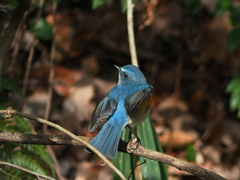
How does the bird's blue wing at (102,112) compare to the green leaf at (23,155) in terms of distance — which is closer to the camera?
the bird's blue wing at (102,112)

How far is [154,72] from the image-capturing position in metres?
6.98

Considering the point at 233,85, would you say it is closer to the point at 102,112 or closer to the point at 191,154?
the point at 191,154

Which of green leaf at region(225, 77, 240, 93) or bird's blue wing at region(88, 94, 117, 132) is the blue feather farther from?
green leaf at region(225, 77, 240, 93)

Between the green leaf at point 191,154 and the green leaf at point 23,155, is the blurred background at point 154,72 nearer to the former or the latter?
the green leaf at point 191,154

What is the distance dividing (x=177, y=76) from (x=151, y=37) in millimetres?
841

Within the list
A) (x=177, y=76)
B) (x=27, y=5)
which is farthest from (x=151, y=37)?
(x=27, y=5)

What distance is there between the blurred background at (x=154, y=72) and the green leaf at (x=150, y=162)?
2047 mm

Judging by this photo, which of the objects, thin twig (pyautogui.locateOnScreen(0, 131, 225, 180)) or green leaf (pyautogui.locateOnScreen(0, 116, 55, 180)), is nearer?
thin twig (pyautogui.locateOnScreen(0, 131, 225, 180))

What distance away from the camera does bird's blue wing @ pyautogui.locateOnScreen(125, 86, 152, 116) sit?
3.24 m

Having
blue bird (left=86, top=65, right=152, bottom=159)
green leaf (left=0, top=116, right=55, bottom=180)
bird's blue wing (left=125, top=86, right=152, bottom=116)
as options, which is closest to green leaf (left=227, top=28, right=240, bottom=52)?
blue bird (left=86, top=65, right=152, bottom=159)

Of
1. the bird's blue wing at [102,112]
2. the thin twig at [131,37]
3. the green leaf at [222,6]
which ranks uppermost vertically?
the green leaf at [222,6]

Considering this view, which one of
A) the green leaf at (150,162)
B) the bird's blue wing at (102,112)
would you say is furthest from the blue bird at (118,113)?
the green leaf at (150,162)

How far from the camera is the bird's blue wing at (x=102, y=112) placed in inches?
122

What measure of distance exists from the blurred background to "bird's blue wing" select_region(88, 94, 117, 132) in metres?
2.48
